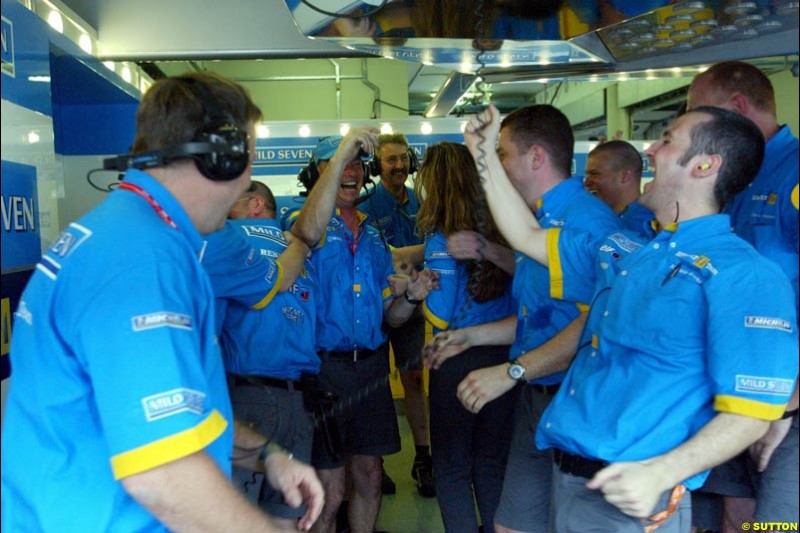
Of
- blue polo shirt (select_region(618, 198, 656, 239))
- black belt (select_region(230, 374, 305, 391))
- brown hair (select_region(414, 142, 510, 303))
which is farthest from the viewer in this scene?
blue polo shirt (select_region(618, 198, 656, 239))

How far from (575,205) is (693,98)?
0.61 metres

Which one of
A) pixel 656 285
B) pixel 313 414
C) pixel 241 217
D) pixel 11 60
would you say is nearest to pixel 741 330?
pixel 656 285

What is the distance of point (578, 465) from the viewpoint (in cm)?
191

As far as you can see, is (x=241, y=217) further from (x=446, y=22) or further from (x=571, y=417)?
(x=571, y=417)

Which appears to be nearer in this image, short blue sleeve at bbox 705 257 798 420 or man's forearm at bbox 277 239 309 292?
short blue sleeve at bbox 705 257 798 420

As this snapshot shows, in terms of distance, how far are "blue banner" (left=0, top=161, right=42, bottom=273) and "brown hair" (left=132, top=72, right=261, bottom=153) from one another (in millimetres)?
592

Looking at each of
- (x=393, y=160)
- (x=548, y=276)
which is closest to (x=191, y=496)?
(x=548, y=276)

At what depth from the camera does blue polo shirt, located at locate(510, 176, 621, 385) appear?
248cm

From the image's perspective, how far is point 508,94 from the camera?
14.4 metres

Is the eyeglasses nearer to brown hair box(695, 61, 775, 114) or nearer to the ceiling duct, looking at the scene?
the ceiling duct

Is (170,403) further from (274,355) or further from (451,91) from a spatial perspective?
(451,91)

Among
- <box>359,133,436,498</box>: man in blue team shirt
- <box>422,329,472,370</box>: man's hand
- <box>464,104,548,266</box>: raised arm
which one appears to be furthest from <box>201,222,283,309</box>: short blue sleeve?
<box>359,133,436,498</box>: man in blue team shirt

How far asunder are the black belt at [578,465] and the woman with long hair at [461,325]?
99cm

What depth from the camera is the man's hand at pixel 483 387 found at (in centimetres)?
236
